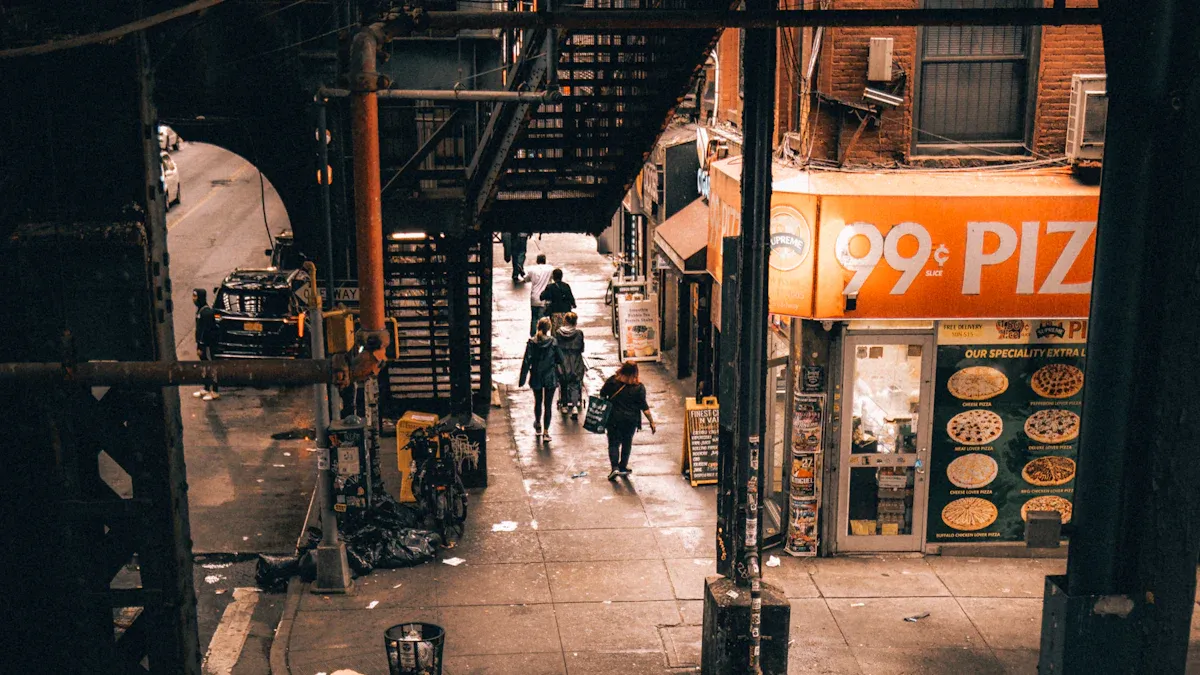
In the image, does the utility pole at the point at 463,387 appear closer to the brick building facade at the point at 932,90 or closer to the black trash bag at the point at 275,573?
the black trash bag at the point at 275,573

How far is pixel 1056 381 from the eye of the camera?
13711 millimetres

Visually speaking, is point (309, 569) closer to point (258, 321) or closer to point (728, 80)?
point (728, 80)

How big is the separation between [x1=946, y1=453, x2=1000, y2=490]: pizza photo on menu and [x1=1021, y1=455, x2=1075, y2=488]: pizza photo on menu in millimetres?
407

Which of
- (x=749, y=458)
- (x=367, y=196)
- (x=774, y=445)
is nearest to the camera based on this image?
(x=367, y=196)

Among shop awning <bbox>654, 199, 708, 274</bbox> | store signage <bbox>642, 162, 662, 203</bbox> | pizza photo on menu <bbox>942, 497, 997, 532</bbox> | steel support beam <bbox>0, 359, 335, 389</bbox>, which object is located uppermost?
steel support beam <bbox>0, 359, 335, 389</bbox>

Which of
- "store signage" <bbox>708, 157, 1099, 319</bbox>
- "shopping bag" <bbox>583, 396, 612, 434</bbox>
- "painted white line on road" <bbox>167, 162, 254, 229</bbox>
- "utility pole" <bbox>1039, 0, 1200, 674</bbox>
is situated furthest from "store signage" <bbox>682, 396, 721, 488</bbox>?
"painted white line on road" <bbox>167, 162, 254, 229</bbox>

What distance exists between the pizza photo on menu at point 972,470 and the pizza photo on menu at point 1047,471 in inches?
16.0

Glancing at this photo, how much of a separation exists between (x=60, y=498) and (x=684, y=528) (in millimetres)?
10590

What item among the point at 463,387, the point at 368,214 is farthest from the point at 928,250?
the point at 368,214

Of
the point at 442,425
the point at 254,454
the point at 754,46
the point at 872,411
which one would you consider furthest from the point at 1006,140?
the point at 254,454

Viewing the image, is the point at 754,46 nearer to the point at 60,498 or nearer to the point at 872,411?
the point at 872,411

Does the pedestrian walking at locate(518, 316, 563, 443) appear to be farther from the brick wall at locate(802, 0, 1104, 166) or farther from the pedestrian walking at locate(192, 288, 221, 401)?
the pedestrian walking at locate(192, 288, 221, 401)

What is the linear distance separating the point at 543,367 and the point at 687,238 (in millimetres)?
2824

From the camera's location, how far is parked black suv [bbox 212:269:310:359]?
21.8 metres
